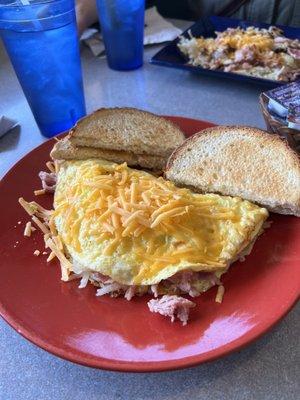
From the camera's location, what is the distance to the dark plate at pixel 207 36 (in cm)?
170

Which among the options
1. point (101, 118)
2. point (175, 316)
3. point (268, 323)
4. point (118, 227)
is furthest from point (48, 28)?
point (268, 323)

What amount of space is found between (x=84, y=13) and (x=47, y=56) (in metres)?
0.94

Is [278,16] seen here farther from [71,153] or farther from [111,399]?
[111,399]

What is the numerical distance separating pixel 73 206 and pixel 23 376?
402 mm

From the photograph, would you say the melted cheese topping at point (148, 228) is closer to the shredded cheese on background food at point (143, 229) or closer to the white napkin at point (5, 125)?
the shredded cheese on background food at point (143, 229)

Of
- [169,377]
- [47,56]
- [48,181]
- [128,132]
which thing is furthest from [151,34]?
[169,377]

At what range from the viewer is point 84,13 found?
87.7 inches

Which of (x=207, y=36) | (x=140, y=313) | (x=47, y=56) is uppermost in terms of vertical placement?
(x=47, y=56)

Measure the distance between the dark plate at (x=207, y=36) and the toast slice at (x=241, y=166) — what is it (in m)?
0.49

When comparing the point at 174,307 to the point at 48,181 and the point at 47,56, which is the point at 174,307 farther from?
the point at 47,56

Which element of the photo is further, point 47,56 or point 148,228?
point 47,56

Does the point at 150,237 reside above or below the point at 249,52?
Answer: above

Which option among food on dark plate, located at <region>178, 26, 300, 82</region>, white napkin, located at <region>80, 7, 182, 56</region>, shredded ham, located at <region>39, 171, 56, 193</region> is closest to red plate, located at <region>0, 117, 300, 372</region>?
shredded ham, located at <region>39, 171, 56, 193</region>

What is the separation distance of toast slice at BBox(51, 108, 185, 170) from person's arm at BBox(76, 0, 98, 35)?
3.42 feet
